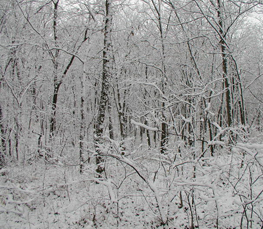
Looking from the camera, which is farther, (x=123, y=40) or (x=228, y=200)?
(x=123, y=40)

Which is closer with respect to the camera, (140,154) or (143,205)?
(143,205)

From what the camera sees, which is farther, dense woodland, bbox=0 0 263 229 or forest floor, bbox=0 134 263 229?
forest floor, bbox=0 134 263 229

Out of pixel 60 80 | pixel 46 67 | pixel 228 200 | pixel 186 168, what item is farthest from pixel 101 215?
pixel 46 67

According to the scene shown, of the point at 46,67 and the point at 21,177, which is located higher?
the point at 46,67

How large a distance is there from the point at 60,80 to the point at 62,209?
6.88 meters

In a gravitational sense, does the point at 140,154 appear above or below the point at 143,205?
above

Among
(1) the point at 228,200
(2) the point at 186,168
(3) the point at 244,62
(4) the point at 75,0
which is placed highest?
(4) the point at 75,0

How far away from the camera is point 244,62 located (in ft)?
48.5

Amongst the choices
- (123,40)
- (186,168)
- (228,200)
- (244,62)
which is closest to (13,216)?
(186,168)

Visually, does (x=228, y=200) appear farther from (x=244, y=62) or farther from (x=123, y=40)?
(x=244, y=62)

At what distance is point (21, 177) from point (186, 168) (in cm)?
637

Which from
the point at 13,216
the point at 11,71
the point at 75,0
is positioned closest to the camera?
the point at 13,216

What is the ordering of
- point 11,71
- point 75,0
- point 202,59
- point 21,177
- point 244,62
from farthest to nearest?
point 244,62
point 202,59
point 11,71
point 75,0
point 21,177

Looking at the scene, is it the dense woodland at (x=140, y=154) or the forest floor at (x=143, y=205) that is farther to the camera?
the forest floor at (x=143, y=205)
